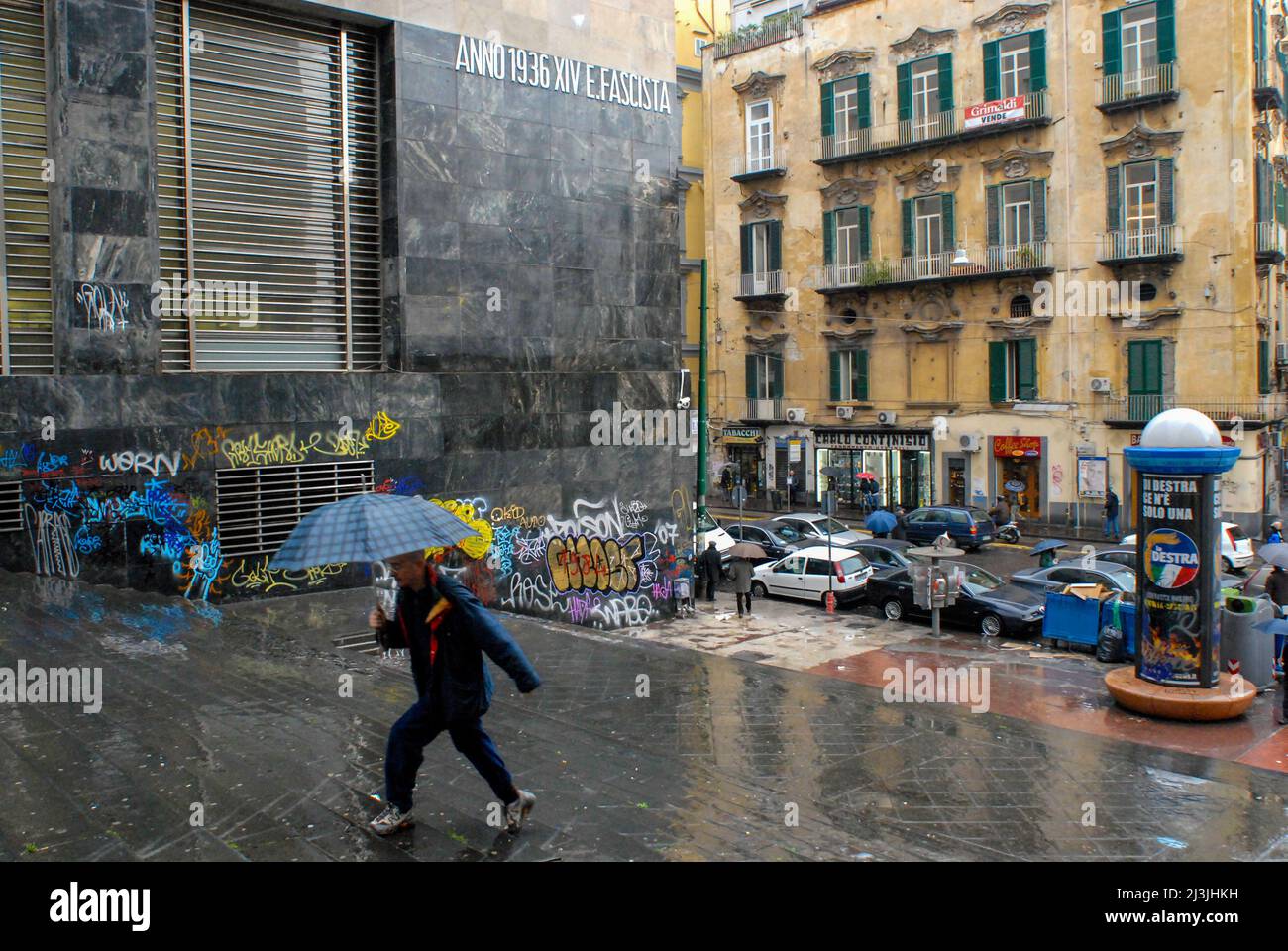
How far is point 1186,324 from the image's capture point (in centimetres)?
3056

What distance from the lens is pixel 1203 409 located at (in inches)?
1206

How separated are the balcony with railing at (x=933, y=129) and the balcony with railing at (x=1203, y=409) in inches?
344

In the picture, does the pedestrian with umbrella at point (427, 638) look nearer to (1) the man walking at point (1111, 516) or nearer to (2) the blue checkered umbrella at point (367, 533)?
(2) the blue checkered umbrella at point (367, 533)

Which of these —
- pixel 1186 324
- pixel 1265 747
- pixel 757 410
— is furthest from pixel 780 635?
pixel 757 410

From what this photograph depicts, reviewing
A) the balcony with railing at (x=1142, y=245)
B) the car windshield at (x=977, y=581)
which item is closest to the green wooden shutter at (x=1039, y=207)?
the balcony with railing at (x=1142, y=245)

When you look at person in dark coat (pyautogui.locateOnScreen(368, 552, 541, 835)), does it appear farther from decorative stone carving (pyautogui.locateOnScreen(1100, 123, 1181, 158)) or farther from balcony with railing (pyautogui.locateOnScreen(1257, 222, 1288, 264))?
balcony with railing (pyautogui.locateOnScreen(1257, 222, 1288, 264))

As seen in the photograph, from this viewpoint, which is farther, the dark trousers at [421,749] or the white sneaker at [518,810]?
the white sneaker at [518,810]

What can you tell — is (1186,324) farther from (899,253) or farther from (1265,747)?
(1265,747)

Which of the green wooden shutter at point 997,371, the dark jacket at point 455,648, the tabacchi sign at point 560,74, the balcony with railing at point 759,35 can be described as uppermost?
the balcony with railing at point 759,35

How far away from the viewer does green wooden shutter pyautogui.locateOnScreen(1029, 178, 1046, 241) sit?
32875mm

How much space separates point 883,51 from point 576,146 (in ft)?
76.7

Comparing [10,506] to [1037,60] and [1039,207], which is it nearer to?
[1039,207]

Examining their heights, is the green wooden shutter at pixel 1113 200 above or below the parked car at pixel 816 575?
above

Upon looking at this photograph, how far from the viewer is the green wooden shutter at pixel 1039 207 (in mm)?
32875
